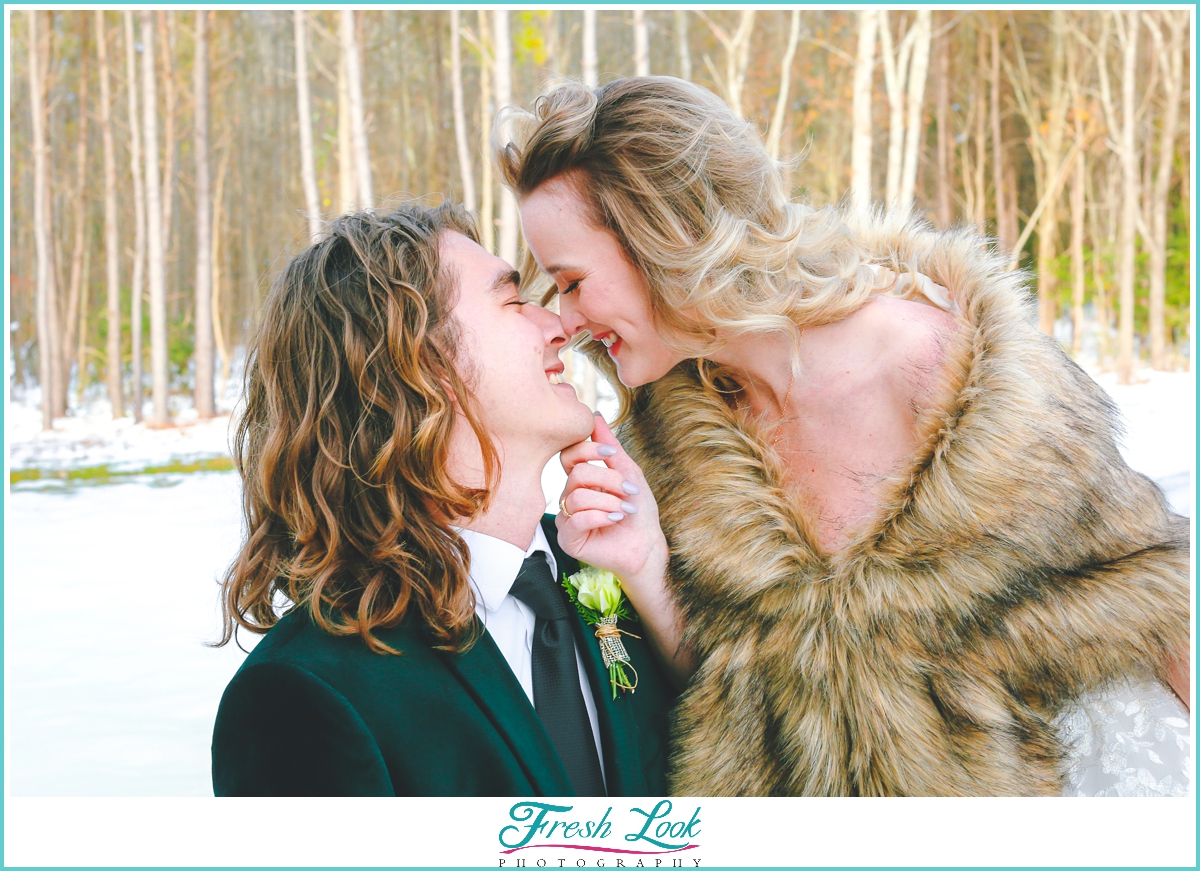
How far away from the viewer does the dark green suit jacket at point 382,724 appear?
127cm

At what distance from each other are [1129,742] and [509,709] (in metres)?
1.22

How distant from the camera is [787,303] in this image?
181 cm

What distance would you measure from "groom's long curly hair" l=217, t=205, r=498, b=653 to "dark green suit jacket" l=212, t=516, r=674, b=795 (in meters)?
0.05

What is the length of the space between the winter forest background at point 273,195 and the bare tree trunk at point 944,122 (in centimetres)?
8

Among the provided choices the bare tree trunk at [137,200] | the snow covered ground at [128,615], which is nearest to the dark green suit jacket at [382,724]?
the snow covered ground at [128,615]

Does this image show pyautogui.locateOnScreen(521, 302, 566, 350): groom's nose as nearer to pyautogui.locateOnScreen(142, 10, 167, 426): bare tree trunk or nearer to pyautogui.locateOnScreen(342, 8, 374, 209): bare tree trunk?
pyautogui.locateOnScreen(342, 8, 374, 209): bare tree trunk

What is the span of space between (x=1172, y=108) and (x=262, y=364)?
6876 millimetres

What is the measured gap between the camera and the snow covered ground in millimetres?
3199

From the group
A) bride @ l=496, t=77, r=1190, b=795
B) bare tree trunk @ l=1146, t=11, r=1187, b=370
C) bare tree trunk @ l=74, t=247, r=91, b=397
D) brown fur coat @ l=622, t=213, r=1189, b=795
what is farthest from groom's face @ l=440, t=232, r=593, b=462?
bare tree trunk @ l=74, t=247, r=91, b=397

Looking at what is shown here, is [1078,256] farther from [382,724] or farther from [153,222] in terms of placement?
[382,724]

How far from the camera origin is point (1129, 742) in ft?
5.77

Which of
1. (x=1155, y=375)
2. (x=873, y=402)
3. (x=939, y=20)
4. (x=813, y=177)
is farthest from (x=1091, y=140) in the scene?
(x=873, y=402)

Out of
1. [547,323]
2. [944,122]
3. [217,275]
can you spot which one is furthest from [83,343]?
[547,323]

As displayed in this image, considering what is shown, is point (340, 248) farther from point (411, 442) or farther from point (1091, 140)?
point (1091, 140)
